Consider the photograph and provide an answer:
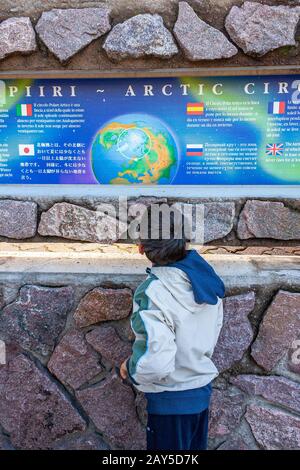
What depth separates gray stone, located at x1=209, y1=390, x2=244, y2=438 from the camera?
2486 millimetres

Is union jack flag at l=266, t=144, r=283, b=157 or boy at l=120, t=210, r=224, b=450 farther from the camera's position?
union jack flag at l=266, t=144, r=283, b=157

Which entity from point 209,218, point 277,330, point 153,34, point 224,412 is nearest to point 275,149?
point 209,218

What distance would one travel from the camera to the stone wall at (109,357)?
7.98 feet

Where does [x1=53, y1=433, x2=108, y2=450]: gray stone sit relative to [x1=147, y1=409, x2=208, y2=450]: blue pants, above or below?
below

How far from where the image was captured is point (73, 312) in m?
2.48

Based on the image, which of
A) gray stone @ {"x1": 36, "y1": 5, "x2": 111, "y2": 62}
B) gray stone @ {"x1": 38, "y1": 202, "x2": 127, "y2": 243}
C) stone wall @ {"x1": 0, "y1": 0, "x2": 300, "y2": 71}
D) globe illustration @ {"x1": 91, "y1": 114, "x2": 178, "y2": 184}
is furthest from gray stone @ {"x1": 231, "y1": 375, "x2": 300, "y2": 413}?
gray stone @ {"x1": 36, "y1": 5, "x2": 111, "y2": 62}

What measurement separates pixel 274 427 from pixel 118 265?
4.03ft

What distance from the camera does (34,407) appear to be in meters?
2.56

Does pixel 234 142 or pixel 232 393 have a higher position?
pixel 234 142

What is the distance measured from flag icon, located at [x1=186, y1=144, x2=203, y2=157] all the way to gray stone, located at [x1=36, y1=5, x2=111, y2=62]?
71 centimetres

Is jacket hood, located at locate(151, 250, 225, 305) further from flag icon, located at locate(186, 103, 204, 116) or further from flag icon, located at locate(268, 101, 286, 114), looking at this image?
flag icon, located at locate(268, 101, 286, 114)
